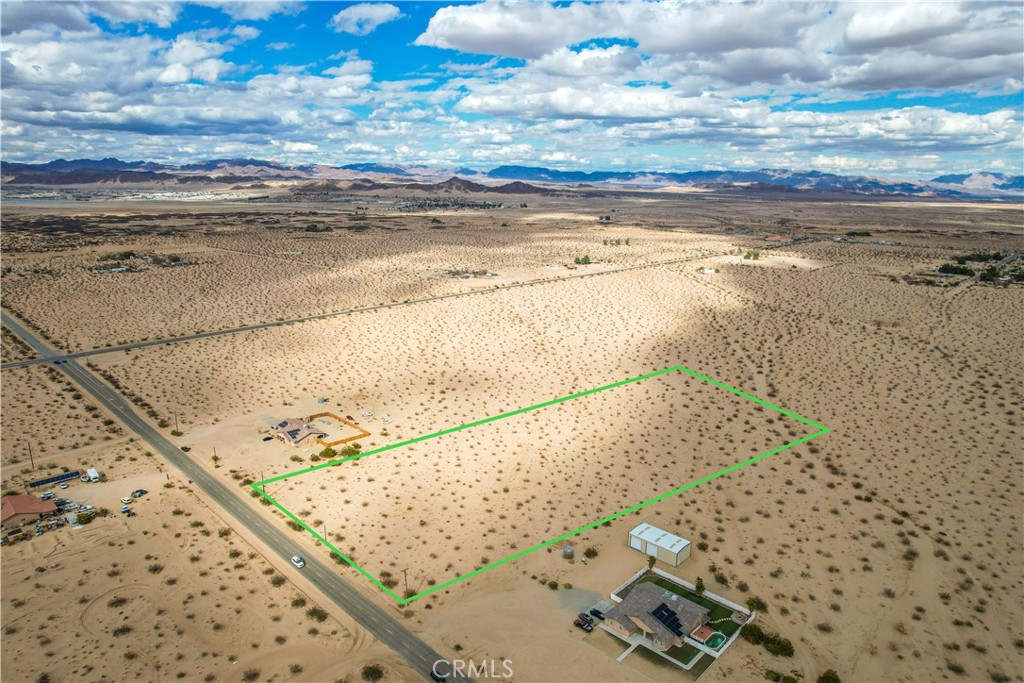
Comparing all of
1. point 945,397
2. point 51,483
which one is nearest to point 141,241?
point 51,483

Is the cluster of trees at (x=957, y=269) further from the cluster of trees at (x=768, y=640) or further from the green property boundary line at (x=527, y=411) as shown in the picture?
the cluster of trees at (x=768, y=640)

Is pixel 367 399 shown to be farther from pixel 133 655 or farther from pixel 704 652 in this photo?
pixel 704 652

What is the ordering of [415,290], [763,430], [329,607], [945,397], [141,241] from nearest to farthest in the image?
1. [329,607]
2. [763,430]
3. [945,397]
4. [415,290]
5. [141,241]

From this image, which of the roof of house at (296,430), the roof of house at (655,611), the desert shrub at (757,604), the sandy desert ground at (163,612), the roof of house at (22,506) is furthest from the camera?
the roof of house at (296,430)

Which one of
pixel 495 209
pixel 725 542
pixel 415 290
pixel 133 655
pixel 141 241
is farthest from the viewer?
pixel 495 209

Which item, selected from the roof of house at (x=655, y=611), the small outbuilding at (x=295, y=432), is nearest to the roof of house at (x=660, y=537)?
the roof of house at (x=655, y=611)

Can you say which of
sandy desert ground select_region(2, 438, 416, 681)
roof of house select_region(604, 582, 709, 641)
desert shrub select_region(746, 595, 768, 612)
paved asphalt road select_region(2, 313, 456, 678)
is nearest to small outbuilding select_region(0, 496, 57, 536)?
sandy desert ground select_region(2, 438, 416, 681)
